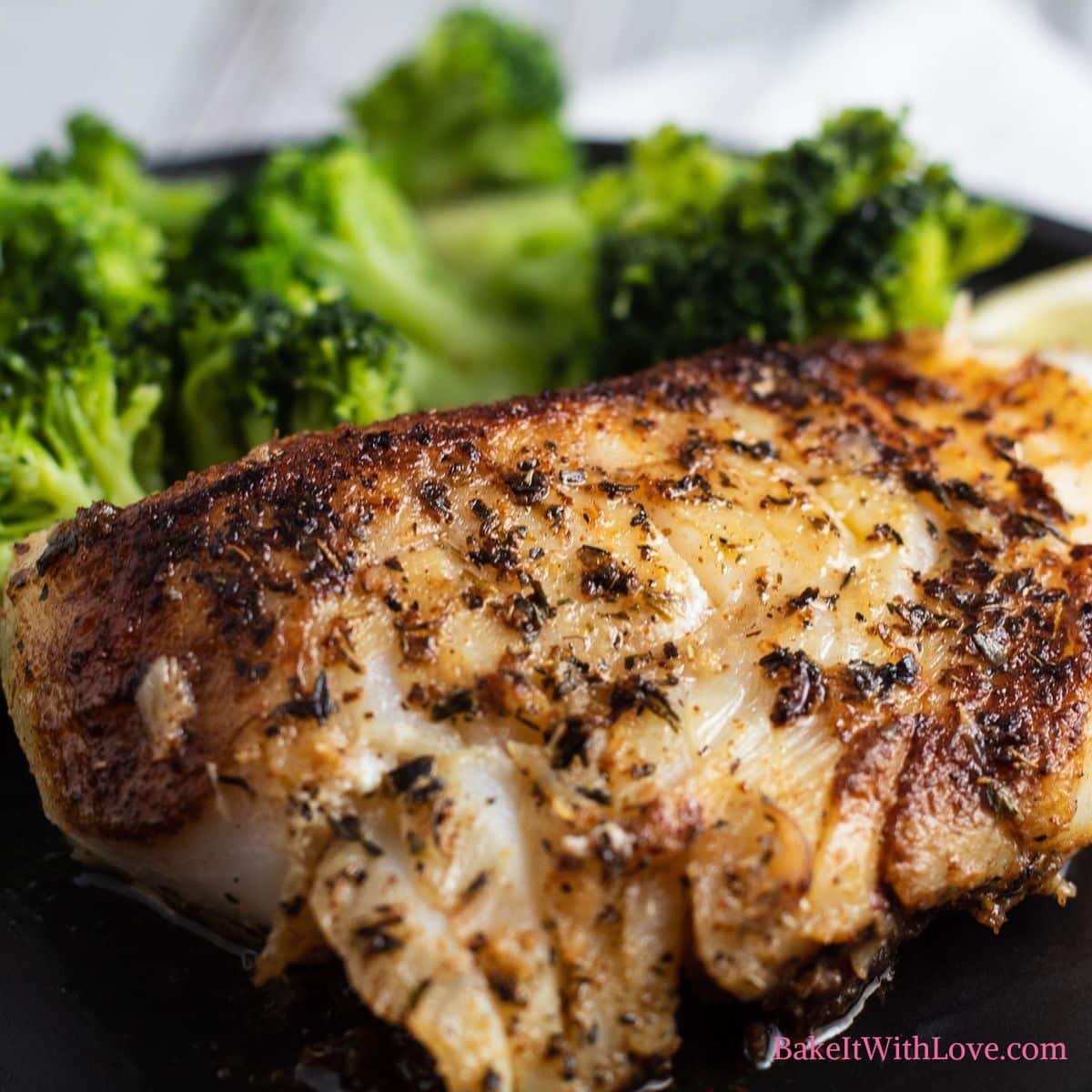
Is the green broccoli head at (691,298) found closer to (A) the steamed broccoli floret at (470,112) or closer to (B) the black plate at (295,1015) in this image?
(A) the steamed broccoli floret at (470,112)

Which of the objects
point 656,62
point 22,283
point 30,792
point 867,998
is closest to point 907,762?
point 867,998

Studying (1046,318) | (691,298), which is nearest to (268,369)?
(691,298)

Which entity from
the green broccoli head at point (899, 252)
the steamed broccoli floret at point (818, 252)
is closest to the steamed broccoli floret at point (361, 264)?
the steamed broccoli floret at point (818, 252)

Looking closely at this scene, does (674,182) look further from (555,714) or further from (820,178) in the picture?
(555,714)

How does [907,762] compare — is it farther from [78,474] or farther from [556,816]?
[78,474]

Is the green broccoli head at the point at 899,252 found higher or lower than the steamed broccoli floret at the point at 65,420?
lower
